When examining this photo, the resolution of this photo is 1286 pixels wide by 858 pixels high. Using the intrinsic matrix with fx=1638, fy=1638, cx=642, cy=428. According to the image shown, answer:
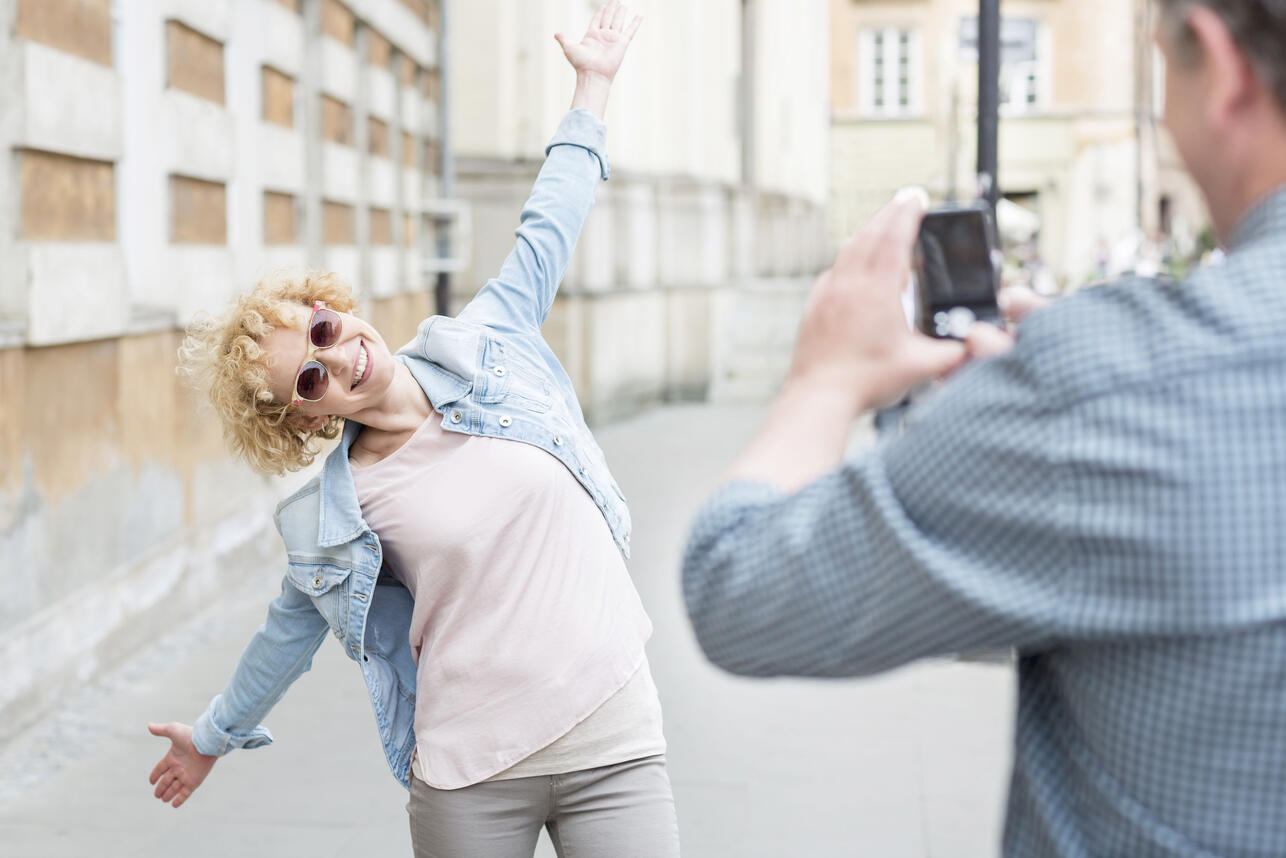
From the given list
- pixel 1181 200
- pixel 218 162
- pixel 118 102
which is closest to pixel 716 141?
pixel 218 162

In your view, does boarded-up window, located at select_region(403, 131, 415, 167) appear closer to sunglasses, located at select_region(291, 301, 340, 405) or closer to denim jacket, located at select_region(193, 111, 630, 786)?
denim jacket, located at select_region(193, 111, 630, 786)

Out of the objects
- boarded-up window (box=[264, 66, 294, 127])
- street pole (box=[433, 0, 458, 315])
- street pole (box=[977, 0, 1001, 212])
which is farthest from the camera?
street pole (box=[433, 0, 458, 315])

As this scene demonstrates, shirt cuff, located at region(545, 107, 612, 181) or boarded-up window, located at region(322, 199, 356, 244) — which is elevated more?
boarded-up window, located at region(322, 199, 356, 244)

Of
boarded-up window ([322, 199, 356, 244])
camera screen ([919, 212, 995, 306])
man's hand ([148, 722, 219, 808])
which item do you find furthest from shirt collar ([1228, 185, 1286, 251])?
boarded-up window ([322, 199, 356, 244])

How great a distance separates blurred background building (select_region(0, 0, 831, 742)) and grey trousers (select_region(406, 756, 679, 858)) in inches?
36.8

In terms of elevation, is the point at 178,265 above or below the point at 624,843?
Answer: above

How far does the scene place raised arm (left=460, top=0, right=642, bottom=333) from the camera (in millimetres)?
3043

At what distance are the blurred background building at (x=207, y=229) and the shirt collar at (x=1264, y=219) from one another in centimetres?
231

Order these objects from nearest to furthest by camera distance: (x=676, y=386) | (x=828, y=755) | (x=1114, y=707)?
1. (x=1114, y=707)
2. (x=828, y=755)
3. (x=676, y=386)

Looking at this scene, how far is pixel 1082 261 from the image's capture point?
42531 mm

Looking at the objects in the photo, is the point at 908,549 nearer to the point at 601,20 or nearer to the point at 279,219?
the point at 601,20

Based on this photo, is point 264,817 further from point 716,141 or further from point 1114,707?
point 716,141

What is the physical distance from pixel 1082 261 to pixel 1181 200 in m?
5.12

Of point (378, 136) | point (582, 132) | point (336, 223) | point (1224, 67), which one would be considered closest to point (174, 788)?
point (582, 132)
